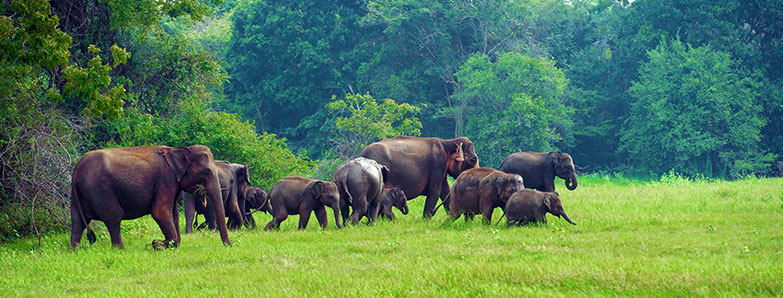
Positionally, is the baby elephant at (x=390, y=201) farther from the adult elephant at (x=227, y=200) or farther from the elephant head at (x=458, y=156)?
the adult elephant at (x=227, y=200)

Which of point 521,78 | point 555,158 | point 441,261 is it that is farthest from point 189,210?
point 521,78

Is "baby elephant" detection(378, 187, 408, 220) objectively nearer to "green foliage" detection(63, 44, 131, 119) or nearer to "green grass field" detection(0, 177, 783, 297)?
"green grass field" detection(0, 177, 783, 297)

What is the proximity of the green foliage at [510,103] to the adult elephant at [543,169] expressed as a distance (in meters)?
20.6

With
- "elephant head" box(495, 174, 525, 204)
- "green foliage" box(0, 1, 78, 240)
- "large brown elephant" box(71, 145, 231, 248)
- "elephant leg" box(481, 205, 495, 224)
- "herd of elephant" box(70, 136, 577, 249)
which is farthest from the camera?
"elephant leg" box(481, 205, 495, 224)

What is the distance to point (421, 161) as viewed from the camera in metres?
18.2

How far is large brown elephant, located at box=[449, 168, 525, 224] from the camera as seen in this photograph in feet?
48.1

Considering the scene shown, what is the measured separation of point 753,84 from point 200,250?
39613mm

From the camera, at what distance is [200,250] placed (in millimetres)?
12539

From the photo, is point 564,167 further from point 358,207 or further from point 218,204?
point 218,204

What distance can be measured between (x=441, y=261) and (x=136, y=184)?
522cm

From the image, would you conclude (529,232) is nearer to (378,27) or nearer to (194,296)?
(194,296)

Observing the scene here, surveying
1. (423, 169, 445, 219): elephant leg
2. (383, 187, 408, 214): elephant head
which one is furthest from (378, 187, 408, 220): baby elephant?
(423, 169, 445, 219): elephant leg

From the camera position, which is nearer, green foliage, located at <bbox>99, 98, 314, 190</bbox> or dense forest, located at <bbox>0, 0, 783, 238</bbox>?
green foliage, located at <bbox>99, 98, 314, 190</bbox>

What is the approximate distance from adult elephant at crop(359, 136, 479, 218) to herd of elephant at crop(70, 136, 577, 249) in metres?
0.02
